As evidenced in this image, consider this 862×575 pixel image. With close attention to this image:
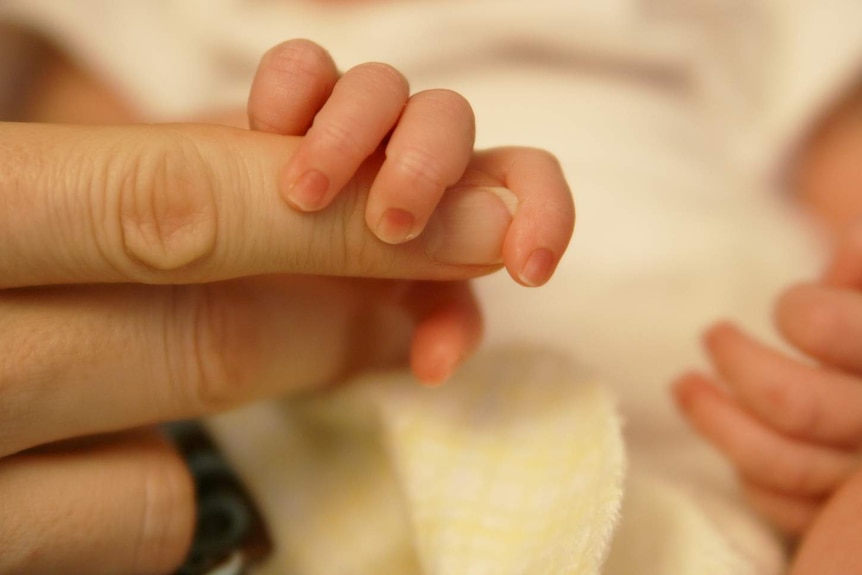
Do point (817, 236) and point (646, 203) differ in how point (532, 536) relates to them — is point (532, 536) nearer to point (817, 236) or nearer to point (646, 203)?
point (646, 203)

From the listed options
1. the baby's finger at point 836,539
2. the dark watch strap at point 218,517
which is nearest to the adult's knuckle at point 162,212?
the dark watch strap at point 218,517

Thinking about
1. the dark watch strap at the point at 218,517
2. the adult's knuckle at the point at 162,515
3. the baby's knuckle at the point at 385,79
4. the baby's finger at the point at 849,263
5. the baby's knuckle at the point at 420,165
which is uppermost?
the baby's knuckle at the point at 385,79

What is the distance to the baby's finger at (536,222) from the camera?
398mm

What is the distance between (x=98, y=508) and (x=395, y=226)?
233mm

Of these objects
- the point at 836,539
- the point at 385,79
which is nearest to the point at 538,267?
the point at 385,79

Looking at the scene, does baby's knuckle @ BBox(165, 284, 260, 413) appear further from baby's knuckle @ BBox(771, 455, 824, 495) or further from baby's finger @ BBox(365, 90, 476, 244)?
baby's knuckle @ BBox(771, 455, 824, 495)

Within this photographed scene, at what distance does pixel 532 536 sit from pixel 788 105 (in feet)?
2.06

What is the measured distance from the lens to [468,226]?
410 mm

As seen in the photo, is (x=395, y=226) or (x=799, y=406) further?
(x=799, y=406)

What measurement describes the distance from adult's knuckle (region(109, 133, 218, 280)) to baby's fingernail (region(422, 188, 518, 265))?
0.11 meters

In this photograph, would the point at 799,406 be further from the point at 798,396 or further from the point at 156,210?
the point at 156,210

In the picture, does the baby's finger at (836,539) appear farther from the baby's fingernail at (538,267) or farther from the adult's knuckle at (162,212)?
the adult's knuckle at (162,212)

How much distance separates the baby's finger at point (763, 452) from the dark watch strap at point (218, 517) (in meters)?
0.33

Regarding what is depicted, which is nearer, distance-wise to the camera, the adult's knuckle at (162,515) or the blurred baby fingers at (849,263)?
the adult's knuckle at (162,515)
